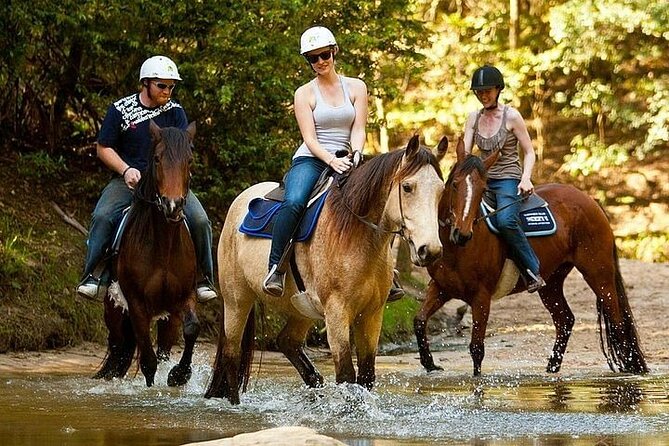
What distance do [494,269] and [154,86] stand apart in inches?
138

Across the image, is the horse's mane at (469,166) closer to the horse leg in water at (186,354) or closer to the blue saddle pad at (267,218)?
the blue saddle pad at (267,218)

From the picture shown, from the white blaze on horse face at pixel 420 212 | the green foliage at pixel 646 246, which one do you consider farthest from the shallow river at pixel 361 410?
the green foliage at pixel 646 246

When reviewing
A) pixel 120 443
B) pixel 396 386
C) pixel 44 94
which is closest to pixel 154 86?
pixel 396 386

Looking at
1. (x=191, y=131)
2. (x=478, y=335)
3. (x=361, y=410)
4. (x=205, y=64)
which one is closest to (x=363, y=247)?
(x=361, y=410)

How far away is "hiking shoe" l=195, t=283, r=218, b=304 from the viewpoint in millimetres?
10461

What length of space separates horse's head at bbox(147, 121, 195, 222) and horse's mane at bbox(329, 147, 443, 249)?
1358mm

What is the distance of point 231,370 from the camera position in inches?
383

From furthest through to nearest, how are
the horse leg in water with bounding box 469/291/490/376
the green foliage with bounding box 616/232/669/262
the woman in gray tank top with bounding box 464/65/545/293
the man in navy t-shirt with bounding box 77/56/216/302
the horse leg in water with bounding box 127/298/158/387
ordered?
the green foliage with bounding box 616/232/669/262 < the woman in gray tank top with bounding box 464/65/545/293 < the horse leg in water with bounding box 469/291/490/376 < the man in navy t-shirt with bounding box 77/56/216/302 < the horse leg in water with bounding box 127/298/158/387

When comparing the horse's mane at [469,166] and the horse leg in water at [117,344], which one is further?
the horse leg in water at [117,344]

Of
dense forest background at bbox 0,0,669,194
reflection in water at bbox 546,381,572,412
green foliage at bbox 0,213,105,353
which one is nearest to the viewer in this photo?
reflection in water at bbox 546,381,572,412

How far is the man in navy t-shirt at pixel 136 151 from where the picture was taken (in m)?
10.4

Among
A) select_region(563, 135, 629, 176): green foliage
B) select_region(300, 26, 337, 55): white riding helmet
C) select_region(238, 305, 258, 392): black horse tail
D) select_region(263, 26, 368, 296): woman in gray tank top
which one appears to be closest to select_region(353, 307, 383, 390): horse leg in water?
select_region(263, 26, 368, 296): woman in gray tank top

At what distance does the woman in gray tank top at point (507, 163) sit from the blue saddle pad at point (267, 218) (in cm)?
264

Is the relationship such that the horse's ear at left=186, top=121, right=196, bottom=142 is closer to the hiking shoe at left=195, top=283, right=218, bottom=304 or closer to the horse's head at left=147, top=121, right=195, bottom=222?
the horse's head at left=147, top=121, right=195, bottom=222
